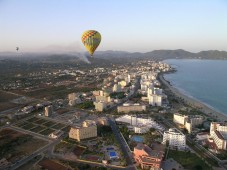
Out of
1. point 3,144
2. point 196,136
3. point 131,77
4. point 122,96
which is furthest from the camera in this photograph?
point 131,77

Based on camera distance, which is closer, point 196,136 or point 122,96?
point 196,136

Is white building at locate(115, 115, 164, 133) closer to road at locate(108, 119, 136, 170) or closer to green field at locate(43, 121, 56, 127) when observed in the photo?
road at locate(108, 119, 136, 170)

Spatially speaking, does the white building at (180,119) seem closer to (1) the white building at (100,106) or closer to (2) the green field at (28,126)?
(1) the white building at (100,106)

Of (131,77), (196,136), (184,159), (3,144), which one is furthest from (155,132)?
(131,77)

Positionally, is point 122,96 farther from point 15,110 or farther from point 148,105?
point 15,110

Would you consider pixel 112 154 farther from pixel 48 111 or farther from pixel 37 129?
pixel 48 111

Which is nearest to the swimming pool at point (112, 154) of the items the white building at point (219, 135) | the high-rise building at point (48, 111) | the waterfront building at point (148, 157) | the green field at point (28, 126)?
the waterfront building at point (148, 157)
